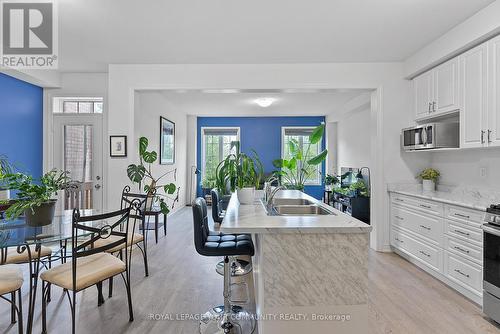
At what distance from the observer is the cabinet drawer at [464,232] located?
2.44 meters

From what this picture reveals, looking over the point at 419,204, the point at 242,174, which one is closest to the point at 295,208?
the point at 242,174

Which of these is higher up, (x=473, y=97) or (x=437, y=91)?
(x=437, y=91)

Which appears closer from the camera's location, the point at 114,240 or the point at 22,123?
the point at 114,240

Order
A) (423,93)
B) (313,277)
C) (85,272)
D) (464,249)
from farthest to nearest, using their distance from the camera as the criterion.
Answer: (423,93) < (464,249) < (85,272) < (313,277)

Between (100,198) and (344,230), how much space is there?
4.16 meters

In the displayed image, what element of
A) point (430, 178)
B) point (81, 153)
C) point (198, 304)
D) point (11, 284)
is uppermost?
point (81, 153)

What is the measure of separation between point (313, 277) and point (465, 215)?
184 cm

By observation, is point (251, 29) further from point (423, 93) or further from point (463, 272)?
point (463, 272)

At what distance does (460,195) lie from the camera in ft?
10.6

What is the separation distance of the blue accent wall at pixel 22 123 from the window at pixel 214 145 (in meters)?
4.29

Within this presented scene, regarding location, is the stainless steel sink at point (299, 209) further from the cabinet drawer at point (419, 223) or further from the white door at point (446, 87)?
the white door at point (446, 87)

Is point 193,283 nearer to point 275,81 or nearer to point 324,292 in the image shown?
point 324,292

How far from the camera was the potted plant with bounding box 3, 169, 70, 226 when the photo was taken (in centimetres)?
203

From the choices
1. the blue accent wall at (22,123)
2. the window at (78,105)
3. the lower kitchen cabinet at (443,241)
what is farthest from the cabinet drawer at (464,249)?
the blue accent wall at (22,123)
